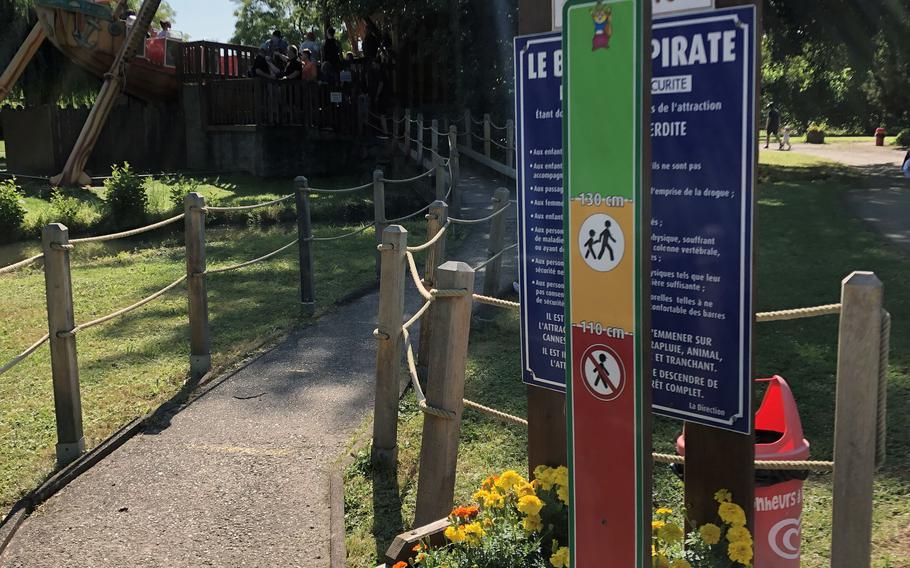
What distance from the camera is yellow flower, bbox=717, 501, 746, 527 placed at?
110 inches

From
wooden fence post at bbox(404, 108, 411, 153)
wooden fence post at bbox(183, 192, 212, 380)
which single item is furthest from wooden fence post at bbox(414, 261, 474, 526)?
wooden fence post at bbox(404, 108, 411, 153)

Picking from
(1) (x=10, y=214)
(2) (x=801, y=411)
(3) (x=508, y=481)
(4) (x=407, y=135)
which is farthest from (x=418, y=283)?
(4) (x=407, y=135)

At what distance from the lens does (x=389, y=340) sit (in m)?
4.68

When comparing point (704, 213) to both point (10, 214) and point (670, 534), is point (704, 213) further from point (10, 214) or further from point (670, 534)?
point (10, 214)

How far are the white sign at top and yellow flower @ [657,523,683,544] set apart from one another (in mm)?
1517

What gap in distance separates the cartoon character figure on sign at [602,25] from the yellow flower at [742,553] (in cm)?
152

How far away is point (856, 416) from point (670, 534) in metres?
0.71

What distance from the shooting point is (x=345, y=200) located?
16453mm

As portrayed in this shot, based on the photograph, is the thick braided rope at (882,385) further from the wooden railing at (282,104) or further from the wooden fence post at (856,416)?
the wooden railing at (282,104)

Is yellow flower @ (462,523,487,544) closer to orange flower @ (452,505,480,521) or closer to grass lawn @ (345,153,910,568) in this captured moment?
orange flower @ (452,505,480,521)

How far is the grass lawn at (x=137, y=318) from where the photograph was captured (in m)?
5.70

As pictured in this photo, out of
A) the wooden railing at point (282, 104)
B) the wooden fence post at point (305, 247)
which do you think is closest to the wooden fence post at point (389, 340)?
the wooden fence post at point (305, 247)

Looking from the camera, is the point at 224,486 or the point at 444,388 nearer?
the point at 444,388

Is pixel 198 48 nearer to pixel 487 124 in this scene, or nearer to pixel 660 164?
pixel 487 124
